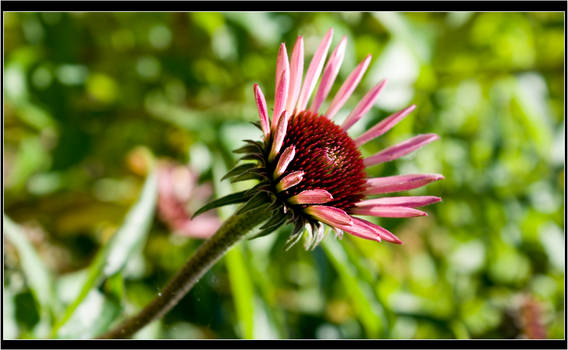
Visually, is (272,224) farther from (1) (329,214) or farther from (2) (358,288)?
(2) (358,288)

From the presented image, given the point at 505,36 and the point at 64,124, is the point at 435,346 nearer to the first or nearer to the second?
the point at 64,124

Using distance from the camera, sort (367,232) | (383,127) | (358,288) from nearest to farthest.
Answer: (367,232) < (383,127) < (358,288)

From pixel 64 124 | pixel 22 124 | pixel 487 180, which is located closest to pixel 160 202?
pixel 64 124

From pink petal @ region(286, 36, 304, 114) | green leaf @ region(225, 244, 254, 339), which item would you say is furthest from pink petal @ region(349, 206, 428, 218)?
green leaf @ region(225, 244, 254, 339)

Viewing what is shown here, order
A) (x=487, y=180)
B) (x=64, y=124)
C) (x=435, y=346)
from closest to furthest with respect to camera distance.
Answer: (x=435, y=346) < (x=64, y=124) < (x=487, y=180)

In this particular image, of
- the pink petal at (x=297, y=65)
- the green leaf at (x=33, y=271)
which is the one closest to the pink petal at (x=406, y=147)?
the pink petal at (x=297, y=65)

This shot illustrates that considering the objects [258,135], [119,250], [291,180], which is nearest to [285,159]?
[291,180]
